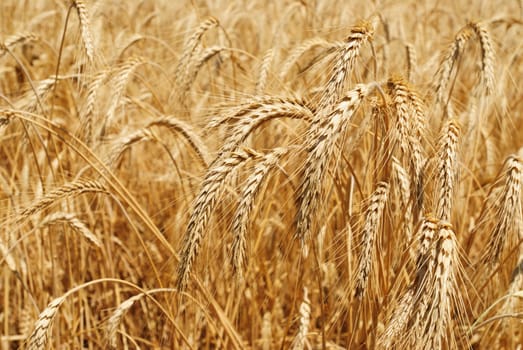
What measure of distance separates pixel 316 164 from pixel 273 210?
198cm

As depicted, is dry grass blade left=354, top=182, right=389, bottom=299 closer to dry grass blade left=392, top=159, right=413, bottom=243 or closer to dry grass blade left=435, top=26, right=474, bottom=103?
dry grass blade left=392, top=159, right=413, bottom=243

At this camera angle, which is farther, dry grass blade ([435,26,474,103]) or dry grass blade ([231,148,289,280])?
dry grass blade ([435,26,474,103])

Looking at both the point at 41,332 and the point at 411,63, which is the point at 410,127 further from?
the point at 411,63

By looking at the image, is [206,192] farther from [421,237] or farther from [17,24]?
[17,24]

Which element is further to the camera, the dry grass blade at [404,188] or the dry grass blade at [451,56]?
the dry grass blade at [451,56]

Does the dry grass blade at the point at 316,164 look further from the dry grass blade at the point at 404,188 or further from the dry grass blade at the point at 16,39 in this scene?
the dry grass blade at the point at 16,39

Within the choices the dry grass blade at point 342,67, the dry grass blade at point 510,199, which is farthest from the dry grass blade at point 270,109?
the dry grass blade at point 510,199

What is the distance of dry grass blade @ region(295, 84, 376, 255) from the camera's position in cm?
122

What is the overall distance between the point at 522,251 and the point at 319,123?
1.14 meters

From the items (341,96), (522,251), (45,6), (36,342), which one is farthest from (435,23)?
(36,342)

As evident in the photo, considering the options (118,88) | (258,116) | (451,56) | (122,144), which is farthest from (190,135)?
(451,56)

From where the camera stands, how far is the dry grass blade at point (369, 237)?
55.9 inches

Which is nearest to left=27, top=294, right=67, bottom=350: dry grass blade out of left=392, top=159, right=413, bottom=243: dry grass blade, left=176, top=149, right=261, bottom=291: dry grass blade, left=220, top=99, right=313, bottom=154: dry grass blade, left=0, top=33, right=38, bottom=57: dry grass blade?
left=176, top=149, right=261, bottom=291: dry grass blade

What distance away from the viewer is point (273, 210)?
3.19 meters
